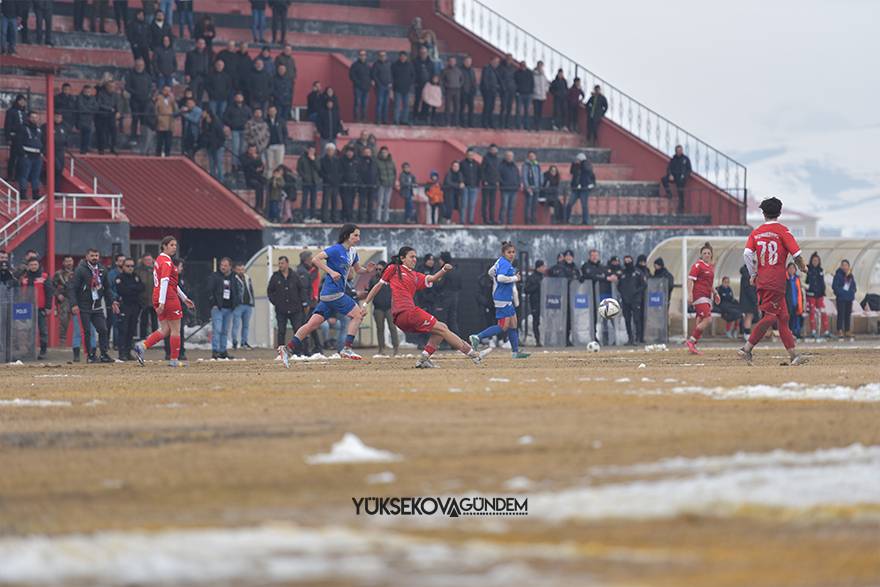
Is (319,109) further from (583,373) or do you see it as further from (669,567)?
(669,567)

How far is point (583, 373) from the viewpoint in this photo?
69.2 ft

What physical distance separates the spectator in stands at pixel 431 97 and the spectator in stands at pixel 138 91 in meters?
8.61

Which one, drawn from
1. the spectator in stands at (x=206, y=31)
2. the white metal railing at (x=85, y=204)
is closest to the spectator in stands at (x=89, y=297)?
the white metal railing at (x=85, y=204)

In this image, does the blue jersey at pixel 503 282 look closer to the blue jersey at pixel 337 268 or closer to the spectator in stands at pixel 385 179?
the blue jersey at pixel 337 268

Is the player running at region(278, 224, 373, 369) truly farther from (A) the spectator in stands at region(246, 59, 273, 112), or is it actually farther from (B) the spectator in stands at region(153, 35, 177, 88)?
(B) the spectator in stands at region(153, 35, 177, 88)

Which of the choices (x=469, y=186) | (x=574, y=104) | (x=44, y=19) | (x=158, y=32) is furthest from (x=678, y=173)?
(x=44, y=19)

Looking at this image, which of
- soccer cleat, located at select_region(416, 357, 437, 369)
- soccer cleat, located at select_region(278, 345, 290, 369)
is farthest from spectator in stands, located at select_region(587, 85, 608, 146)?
soccer cleat, located at select_region(416, 357, 437, 369)

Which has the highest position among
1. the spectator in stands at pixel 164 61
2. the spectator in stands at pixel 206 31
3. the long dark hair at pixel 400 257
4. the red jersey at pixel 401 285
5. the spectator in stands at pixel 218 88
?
the spectator in stands at pixel 206 31

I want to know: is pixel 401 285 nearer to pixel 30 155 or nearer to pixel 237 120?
pixel 30 155

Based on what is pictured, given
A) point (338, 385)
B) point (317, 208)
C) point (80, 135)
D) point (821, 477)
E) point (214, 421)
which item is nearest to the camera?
point (821, 477)

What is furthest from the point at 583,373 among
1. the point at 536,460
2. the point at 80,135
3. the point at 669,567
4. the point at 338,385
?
the point at 80,135

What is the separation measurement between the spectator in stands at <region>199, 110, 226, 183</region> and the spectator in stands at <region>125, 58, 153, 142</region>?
4.71 ft

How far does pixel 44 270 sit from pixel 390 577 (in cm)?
3026

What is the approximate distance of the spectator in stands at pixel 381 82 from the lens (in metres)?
45.7
